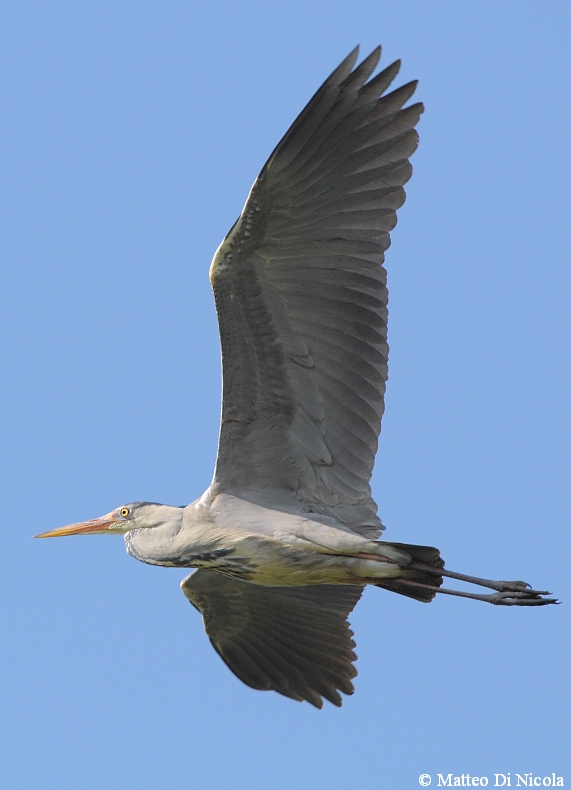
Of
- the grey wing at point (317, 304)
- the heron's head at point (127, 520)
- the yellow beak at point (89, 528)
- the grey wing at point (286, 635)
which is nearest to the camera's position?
the grey wing at point (317, 304)

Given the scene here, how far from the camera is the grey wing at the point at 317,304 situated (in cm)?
746

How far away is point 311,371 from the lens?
795 centimetres

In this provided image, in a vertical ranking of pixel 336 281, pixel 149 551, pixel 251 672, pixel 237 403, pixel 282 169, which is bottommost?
pixel 251 672

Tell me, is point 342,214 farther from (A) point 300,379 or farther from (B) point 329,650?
(B) point 329,650

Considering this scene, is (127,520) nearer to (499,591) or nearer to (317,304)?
(317,304)

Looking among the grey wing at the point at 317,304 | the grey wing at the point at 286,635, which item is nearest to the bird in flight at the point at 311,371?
the grey wing at the point at 317,304

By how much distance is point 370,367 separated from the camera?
794 cm

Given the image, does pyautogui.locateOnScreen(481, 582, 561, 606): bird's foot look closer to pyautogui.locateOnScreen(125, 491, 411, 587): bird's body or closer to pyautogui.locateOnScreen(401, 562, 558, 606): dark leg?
pyautogui.locateOnScreen(401, 562, 558, 606): dark leg

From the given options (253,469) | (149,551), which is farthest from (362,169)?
(149,551)

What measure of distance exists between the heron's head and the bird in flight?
0.04 ft

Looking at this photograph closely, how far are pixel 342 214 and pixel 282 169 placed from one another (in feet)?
1.64

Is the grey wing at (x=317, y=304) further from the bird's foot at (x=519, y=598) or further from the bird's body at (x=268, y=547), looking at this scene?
the bird's foot at (x=519, y=598)

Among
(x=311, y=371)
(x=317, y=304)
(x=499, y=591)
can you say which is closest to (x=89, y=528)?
(x=311, y=371)

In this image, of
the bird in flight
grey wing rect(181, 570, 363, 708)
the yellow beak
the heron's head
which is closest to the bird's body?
the bird in flight
